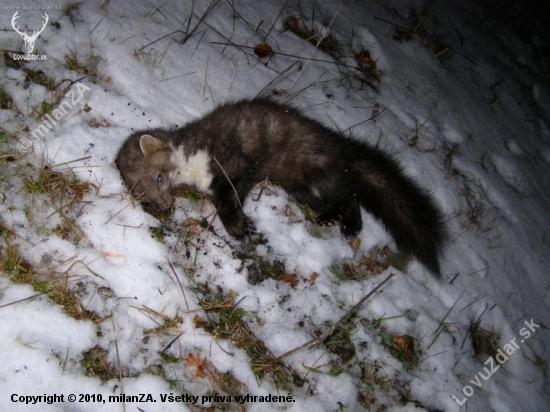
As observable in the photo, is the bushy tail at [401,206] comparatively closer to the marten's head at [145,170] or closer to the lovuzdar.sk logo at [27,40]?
the marten's head at [145,170]

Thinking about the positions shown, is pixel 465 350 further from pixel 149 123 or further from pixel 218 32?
pixel 218 32

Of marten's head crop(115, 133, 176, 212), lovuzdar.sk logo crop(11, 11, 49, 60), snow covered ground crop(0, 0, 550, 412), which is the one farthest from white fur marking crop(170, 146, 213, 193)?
lovuzdar.sk logo crop(11, 11, 49, 60)

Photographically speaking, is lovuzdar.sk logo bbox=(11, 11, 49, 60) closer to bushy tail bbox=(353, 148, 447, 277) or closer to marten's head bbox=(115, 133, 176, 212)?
marten's head bbox=(115, 133, 176, 212)

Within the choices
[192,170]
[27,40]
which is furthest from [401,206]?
[27,40]

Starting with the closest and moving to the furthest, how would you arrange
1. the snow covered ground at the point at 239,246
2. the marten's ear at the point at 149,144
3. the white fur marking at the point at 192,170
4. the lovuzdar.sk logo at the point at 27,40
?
the snow covered ground at the point at 239,246 < the marten's ear at the point at 149,144 < the lovuzdar.sk logo at the point at 27,40 < the white fur marking at the point at 192,170

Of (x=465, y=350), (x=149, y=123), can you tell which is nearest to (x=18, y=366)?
(x=149, y=123)

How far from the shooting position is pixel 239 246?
3619 mm

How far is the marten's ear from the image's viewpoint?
348cm

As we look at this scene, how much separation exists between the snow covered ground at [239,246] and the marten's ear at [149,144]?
1.16 ft

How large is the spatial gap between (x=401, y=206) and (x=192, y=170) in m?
2.15

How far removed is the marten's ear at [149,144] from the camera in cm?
348

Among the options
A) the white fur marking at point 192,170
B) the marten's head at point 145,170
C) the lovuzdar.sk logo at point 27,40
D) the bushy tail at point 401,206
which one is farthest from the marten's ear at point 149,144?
the bushy tail at point 401,206

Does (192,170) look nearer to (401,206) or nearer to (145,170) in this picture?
(145,170)

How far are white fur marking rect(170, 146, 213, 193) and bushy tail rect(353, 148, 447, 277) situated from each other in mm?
1585
